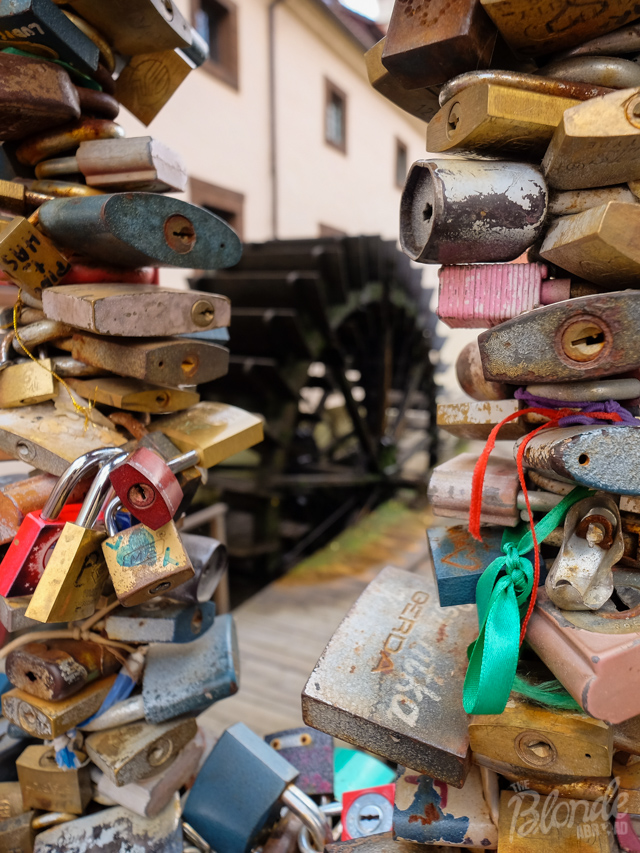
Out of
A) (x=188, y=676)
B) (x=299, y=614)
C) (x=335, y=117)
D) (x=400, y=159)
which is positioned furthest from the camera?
(x=400, y=159)

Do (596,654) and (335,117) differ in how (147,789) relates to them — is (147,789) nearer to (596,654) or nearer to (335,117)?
(596,654)

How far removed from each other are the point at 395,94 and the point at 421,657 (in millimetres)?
704

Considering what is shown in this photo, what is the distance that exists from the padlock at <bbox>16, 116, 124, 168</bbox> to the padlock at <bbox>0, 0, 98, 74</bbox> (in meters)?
0.06

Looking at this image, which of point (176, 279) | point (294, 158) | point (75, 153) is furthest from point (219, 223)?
point (294, 158)

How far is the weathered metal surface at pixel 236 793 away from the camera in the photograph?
2.61ft

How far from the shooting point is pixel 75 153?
74 centimetres

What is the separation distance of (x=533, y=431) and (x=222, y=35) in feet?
14.5

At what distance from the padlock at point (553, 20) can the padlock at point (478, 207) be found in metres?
0.12

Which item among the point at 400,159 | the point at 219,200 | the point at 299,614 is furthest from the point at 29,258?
the point at 400,159

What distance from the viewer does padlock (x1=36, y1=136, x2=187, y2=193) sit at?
69 cm

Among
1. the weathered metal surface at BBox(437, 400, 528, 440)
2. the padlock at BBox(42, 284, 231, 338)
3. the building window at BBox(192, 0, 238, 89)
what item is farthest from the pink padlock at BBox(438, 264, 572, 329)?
the building window at BBox(192, 0, 238, 89)

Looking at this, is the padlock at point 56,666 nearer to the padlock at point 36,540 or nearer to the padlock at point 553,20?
the padlock at point 36,540

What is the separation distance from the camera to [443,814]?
0.63 meters

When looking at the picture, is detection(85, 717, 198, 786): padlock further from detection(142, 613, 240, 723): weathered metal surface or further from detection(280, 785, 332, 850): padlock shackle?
detection(280, 785, 332, 850): padlock shackle
